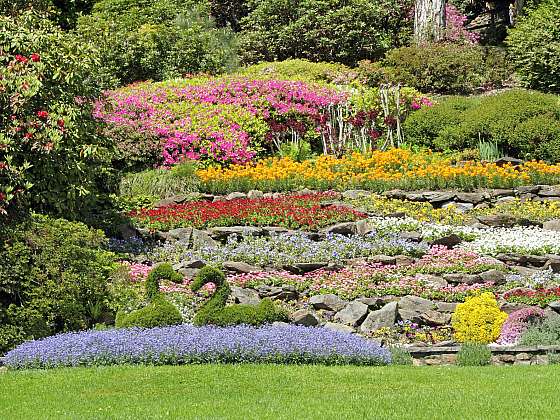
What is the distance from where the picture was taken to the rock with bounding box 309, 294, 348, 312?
1127cm

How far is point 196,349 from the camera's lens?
28.8 feet

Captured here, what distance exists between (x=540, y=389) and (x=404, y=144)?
12.2 m

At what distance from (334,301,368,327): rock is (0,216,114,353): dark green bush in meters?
2.79

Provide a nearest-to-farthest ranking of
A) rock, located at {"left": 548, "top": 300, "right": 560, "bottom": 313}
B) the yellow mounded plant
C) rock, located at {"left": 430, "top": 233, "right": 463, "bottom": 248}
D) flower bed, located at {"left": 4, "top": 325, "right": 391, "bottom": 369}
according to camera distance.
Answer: flower bed, located at {"left": 4, "top": 325, "right": 391, "bottom": 369} < the yellow mounded plant < rock, located at {"left": 548, "top": 300, "right": 560, "bottom": 313} < rock, located at {"left": 430, "top": 233, "right": 463, "bottom": 248}

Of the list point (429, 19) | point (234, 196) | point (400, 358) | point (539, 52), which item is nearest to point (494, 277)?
point (400, 358)

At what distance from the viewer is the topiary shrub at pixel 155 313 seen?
9.51 metres

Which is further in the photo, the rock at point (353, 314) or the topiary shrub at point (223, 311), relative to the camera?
the rock at point (353, 314)

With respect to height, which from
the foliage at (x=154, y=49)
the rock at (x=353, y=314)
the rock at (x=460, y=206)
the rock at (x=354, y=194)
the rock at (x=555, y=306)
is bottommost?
the rock at (x=353, y=314)

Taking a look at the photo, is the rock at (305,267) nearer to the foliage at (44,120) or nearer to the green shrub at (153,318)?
the foliage at (44,120)

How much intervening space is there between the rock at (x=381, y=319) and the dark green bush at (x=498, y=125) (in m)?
8.79

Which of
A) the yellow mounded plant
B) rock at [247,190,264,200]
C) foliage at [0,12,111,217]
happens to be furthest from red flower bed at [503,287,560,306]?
rock at [247,190,264,200]

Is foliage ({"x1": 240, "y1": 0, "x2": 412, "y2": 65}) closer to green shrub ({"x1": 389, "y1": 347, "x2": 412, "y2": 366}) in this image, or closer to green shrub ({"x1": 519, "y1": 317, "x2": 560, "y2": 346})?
green shrub ({"x1": 519, "y1": 317, "x2": 560, "y2": 346})

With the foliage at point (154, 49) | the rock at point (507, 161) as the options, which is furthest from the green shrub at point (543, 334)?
the foliage at point (154, 49)

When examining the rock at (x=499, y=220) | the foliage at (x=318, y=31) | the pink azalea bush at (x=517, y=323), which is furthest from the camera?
the foliage at (x=318, y=31)
